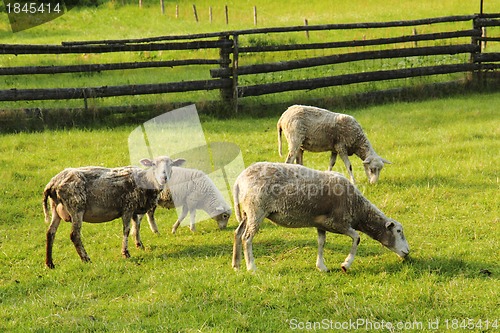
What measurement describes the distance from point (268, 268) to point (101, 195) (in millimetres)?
2041

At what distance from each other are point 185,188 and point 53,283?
261 centimetres

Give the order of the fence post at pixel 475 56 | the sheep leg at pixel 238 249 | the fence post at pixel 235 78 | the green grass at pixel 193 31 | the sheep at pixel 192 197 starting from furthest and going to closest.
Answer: the fence post at pixel 475 56 < the green grass at pixel 193 31 < the fence post at pixel 235 78 < the sheep at pixel 192 197 < the sheep leg at pixel 238 249

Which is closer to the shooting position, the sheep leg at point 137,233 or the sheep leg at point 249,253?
the sheep leg at point 249,253

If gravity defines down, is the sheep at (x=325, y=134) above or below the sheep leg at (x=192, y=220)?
above

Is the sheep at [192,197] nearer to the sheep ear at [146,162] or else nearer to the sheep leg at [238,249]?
the sheep ear at [146,162]

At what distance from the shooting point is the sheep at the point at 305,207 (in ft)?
23.5

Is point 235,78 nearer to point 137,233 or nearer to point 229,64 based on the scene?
point 229,64

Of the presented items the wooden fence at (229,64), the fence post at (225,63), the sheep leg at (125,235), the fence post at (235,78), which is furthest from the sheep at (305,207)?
the fence post at (225,63)

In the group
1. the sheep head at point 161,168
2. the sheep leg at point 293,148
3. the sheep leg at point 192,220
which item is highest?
the sheep head at point 161,168

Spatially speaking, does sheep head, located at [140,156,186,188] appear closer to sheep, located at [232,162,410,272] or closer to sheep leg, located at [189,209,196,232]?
sheep, located at [232,162,410,272]

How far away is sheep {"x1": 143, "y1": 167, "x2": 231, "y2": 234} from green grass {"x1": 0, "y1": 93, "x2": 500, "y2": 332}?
19 centimetres

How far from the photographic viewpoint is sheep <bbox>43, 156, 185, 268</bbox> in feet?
25.1

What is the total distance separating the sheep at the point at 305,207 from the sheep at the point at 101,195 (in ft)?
4.03

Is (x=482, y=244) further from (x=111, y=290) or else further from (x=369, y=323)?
(x=111, y=290)
